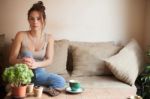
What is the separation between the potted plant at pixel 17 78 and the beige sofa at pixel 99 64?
2.38 feet

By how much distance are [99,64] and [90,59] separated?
127 millimetres

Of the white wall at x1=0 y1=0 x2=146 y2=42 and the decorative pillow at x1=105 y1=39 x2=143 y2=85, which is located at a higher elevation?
the white wall at x1=0 y1=0 x2=146 y2=42

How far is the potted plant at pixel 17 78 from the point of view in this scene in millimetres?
2342

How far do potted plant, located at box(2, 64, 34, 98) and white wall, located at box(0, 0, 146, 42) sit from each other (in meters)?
1.44

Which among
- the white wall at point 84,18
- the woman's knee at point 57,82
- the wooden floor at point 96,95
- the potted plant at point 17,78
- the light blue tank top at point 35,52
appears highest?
the white wall at point 84,18

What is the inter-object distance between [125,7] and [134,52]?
0.71m

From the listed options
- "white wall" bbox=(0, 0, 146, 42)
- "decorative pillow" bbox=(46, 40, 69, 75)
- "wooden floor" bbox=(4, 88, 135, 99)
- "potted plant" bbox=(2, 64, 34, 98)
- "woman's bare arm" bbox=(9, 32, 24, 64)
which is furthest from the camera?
"white wall" bbox=(0, 0, 146, 42)

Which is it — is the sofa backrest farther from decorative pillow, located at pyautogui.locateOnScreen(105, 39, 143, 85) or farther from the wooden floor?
the wooden floor

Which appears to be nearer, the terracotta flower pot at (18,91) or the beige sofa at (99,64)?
the terracotta flower pot at (18,91)

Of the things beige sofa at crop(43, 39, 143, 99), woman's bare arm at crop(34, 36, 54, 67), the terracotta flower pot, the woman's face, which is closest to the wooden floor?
the terracotta flower pot

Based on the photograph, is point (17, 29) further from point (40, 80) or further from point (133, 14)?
point (133, 14)

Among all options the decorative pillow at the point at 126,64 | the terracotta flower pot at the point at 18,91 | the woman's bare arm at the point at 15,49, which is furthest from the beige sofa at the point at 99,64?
the terracotta flower pot at the point at 18,91

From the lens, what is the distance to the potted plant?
2342 millimetres

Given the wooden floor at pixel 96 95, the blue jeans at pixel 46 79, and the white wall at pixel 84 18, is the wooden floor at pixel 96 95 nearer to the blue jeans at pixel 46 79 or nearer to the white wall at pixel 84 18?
the blue jeans at pixel 46 79
